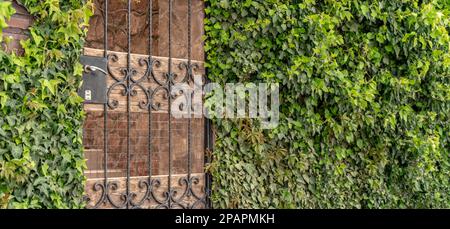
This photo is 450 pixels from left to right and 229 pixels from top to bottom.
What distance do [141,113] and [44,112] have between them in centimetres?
79

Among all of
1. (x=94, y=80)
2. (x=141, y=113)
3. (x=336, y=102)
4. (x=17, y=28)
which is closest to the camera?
(x=17, y=28)

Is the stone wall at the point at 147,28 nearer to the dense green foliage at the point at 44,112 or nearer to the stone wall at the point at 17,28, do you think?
the dense green foliage at the point at 44,112

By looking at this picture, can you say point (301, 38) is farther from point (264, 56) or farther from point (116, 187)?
point (116, 187)

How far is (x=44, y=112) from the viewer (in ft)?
9.81

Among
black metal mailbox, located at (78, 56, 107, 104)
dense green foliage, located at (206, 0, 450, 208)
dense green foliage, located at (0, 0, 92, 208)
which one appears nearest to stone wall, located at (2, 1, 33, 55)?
dense green foliage, located at (0, 0, 92, 208)

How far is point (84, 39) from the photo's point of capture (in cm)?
325

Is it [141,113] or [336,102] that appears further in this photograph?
[336,102]

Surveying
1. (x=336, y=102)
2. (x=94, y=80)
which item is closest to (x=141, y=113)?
(x=94, y=80)

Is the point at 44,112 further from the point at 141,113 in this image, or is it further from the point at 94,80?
the point at 141,113

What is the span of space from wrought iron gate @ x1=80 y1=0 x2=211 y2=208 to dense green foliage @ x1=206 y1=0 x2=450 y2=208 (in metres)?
0.18

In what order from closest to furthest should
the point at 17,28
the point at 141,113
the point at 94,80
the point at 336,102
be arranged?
the point at 17,28, the point at 94,80, the point at 141,113, the point at 336,102

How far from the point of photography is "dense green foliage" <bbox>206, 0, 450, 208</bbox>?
397 cm
